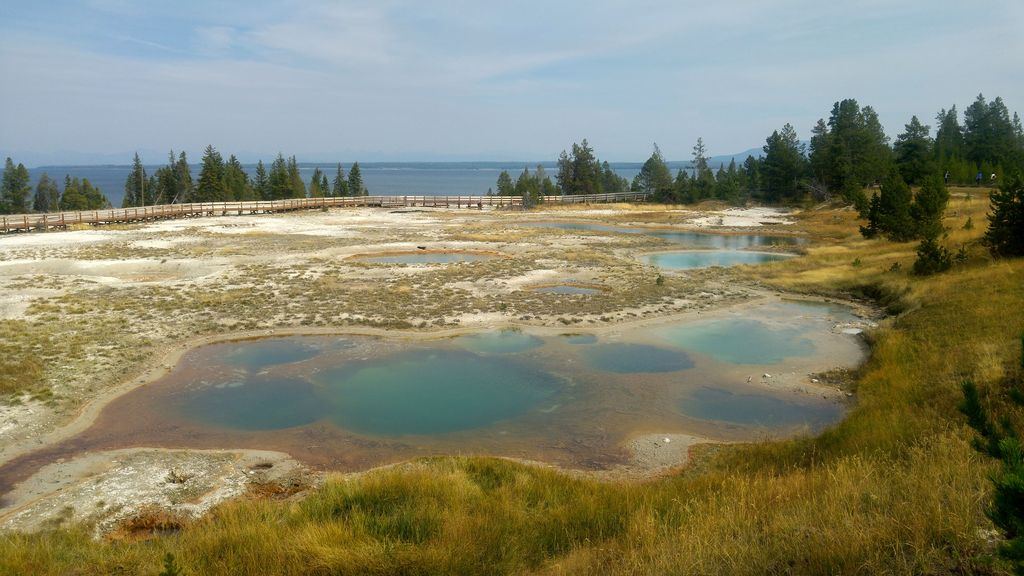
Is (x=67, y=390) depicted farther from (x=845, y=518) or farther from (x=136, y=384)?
(x=845, y=518)

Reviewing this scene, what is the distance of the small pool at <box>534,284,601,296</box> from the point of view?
1091 inches

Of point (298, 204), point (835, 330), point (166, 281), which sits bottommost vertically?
point (835, 330)

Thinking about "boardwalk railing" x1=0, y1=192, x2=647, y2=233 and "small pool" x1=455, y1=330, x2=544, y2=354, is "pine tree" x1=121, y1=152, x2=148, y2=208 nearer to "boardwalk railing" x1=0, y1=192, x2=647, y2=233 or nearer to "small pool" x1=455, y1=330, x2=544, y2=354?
"boardwalk railing" x1=0, y1=192, x2=647, y2=233

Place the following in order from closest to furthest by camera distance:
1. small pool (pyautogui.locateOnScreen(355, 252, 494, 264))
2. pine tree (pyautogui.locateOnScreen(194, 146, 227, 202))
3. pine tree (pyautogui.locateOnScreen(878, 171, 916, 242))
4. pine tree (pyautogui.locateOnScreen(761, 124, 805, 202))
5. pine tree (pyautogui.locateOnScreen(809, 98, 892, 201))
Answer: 1. pine tree (pyautogui.locateOnScreen(878, 171, 916, 242))
2. small pool (pyautogui.locateOnScreen(355, 252, 494, 264))
3. pine tree (pyautogui.locateOnScreen(809, 98, 892, 201))
4. pine tree (pyautogui.locateOnScreen(761, 124, 805, 202))
5. pine tree (pyautogui.locateOnScreen(194, 146, 227, 202))

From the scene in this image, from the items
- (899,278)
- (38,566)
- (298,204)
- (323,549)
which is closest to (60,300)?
(38,566)

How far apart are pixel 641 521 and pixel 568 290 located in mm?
21583

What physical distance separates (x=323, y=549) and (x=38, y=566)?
3.11 m

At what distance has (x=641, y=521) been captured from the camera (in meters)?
7.04

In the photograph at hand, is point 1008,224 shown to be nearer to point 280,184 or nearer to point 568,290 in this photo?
point 568,290

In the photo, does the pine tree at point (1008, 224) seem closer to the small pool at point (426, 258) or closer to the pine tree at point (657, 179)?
the small pool at point (426, 258)

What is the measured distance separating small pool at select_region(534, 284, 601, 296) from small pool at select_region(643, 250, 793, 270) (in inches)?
332

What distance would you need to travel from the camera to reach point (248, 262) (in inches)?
1374

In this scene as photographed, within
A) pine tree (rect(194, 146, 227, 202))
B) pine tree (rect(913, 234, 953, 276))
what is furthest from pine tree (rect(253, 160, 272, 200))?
pine tree (rect(913, 234, 953, 276))

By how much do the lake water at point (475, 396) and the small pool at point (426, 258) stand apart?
16.9m
